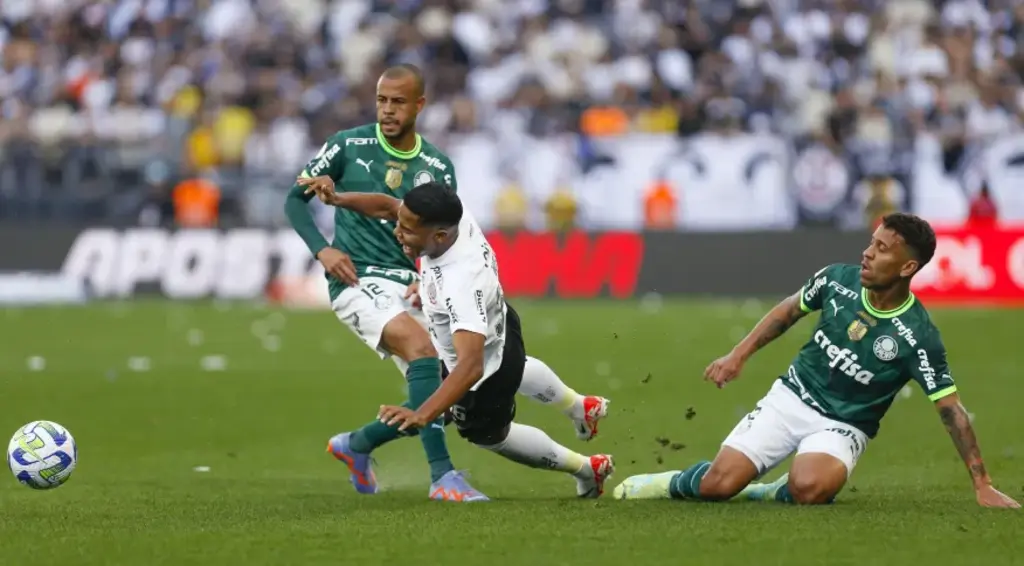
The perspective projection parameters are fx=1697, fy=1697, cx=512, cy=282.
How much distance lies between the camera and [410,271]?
9.91 meters

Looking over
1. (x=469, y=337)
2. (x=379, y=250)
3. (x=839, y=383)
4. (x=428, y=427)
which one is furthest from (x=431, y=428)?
(x=839, y=383)

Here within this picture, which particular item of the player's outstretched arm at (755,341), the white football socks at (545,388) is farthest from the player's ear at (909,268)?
the white football socks at (545,388)

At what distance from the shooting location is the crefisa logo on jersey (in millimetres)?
8641

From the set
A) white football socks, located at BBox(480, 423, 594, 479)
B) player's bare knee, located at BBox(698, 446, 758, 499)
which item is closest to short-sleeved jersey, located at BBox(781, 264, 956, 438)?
player's bare knee, located at BBox(698, 446, 758, 499)

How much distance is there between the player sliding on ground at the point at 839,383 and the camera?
8500 mm

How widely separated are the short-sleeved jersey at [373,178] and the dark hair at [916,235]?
262cm

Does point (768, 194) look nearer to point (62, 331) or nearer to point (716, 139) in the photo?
point (716, 139)

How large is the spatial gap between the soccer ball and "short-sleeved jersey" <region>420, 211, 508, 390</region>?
80.3 inches

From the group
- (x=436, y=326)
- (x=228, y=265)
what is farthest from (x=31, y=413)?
(x=228, y=265)

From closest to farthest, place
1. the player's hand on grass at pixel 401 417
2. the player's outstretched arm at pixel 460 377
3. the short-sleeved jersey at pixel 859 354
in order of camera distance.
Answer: the player's hand on grass at pixel 401 417 → the player's outstretched arm at pixel 460 377 → the short-sleeved jersey at pixel 859 354

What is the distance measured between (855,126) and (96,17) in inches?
576

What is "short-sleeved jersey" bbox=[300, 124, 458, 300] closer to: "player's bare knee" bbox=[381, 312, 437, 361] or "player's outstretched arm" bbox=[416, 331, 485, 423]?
"player's bare knee" bbox=[381, 312, 437, 361]

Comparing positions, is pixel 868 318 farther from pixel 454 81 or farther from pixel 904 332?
pixel 454 81

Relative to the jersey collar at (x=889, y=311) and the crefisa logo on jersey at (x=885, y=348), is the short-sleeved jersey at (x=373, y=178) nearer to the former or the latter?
the jersey collar at (x=889, y=311)
